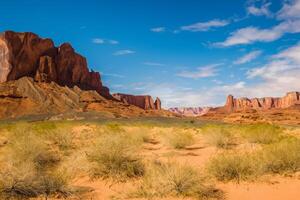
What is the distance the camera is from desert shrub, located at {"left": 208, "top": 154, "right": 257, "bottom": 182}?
946 centimetres

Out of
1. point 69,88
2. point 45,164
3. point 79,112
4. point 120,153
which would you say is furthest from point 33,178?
point 69,88

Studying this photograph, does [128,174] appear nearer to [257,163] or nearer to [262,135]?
[257,163]

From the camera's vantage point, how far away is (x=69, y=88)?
12838 cm

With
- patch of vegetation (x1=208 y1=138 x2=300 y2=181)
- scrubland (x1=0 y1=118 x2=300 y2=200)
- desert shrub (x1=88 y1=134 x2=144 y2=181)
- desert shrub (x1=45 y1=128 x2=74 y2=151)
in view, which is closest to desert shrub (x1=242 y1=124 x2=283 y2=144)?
scrubland (x1=0 y1=118 x2=300 y2=200)

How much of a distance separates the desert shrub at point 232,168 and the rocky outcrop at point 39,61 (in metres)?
122

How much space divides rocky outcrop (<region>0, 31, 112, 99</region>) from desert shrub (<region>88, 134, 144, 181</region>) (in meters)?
120

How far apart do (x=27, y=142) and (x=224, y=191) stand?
720 centimetres

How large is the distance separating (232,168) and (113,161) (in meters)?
3.31

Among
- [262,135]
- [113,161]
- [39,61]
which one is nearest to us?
[113,161]

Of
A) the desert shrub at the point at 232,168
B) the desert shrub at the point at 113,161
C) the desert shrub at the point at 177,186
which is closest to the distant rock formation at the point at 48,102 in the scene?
the desert shrub at the point at 113,161

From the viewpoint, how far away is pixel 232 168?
9570mm

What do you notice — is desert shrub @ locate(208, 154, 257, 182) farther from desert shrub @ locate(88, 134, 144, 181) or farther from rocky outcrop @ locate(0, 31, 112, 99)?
rocky outcrop @ locate(0, 31, 112, 99)

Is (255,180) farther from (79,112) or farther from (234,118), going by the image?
(79,112)

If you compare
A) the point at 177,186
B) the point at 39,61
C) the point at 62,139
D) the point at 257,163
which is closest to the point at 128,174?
the point at 177,186
